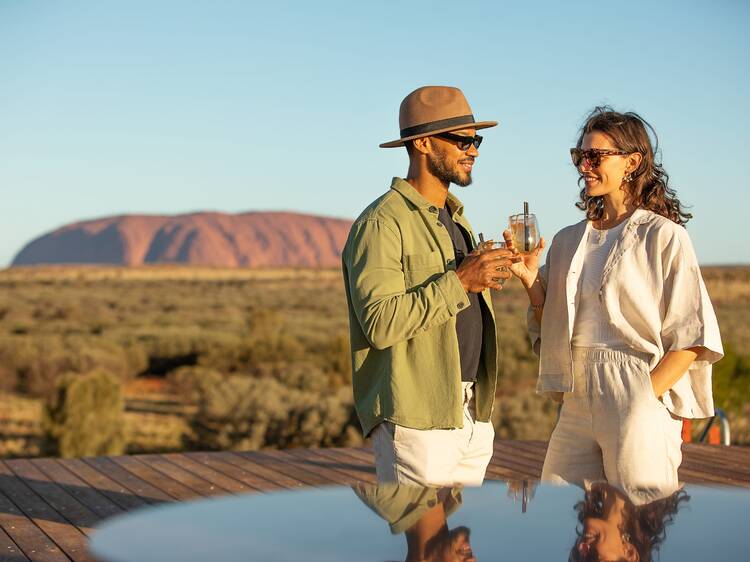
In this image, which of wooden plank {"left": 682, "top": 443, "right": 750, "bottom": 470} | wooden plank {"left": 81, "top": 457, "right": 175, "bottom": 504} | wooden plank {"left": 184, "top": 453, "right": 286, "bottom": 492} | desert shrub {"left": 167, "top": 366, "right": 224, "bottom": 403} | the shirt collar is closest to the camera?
the shirt collar

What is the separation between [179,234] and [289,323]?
83854 millimetres

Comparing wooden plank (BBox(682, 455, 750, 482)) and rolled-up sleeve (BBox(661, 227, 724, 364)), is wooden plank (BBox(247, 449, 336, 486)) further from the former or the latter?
rolled-up sleeve (BBox(661, 227, 724, 364))

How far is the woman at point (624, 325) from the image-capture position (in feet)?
7.30

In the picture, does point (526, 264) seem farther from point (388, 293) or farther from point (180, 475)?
point (180, 475)

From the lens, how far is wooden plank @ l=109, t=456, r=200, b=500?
459cm

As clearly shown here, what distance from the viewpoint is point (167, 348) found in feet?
63.0

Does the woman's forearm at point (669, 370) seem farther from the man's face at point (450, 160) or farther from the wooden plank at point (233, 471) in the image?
the wooden plank at point (233, 471)

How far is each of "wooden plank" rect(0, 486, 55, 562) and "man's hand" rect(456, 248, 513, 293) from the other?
196 centimetres

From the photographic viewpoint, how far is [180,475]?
16.3 feet

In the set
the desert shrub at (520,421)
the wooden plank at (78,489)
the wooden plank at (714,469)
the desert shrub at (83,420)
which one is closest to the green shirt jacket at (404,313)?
the wooden plank at (78,489)

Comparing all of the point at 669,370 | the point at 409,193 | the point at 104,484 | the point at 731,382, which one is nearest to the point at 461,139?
the point at 409,193

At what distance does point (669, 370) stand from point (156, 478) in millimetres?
3189

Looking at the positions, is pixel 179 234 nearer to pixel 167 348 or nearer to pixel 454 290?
pixel 167 348

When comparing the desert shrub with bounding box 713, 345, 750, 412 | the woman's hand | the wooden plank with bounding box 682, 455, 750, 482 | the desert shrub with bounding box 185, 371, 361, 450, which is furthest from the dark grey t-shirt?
the desert shrub with bounding box 713, 345, 750, 412
